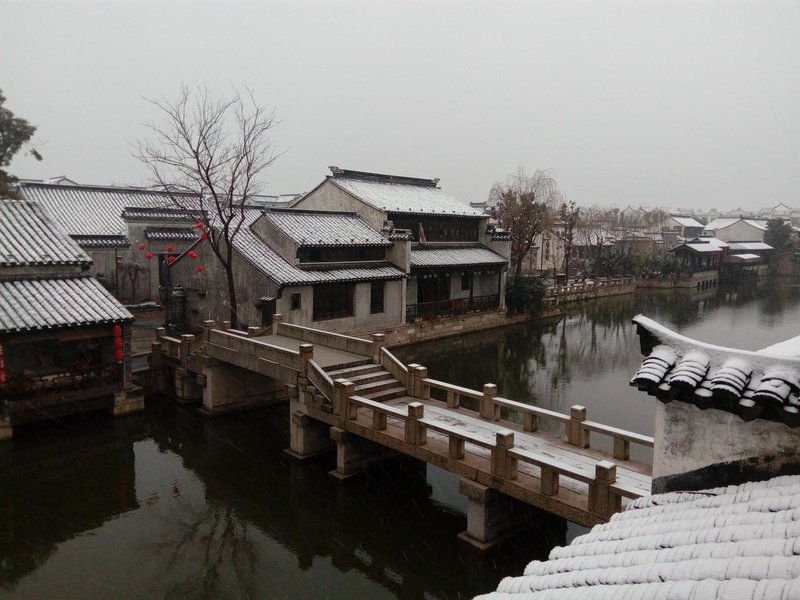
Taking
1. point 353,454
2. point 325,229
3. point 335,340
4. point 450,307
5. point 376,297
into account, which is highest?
point 325,229

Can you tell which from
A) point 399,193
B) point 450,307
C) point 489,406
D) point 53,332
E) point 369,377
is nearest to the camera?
point 489,406

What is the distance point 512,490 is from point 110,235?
30119mm

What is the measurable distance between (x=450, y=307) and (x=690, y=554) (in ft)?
94.5

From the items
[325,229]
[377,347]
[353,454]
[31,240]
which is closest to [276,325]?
[377,347]

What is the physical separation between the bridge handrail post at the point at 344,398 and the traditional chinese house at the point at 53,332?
789cm

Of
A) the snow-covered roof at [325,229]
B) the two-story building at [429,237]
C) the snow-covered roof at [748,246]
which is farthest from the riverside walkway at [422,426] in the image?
the snow-covered roof at [748,246]

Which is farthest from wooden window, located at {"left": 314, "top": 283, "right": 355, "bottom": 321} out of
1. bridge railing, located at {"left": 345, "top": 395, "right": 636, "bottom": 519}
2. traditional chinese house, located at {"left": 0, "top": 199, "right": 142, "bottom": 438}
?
bridge railing, located at {"left": 345, "top": 395, "right": 636, "bottom": 519}

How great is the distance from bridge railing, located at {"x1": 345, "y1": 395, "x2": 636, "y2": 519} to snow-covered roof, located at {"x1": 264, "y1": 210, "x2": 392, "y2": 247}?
1346 cm

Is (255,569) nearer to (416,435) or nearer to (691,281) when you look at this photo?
(416,435)

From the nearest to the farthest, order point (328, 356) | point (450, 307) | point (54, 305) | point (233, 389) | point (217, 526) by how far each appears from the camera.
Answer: point (217, 526)
point (328, 356)
point (54, 305)
point (233, 389)
point (450, 307)

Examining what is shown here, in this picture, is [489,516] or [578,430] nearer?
[489,516]

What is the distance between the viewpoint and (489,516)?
11.1m

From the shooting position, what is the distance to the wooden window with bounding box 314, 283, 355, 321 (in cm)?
2545

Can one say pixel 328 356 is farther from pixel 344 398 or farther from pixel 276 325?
pixel 276 325
